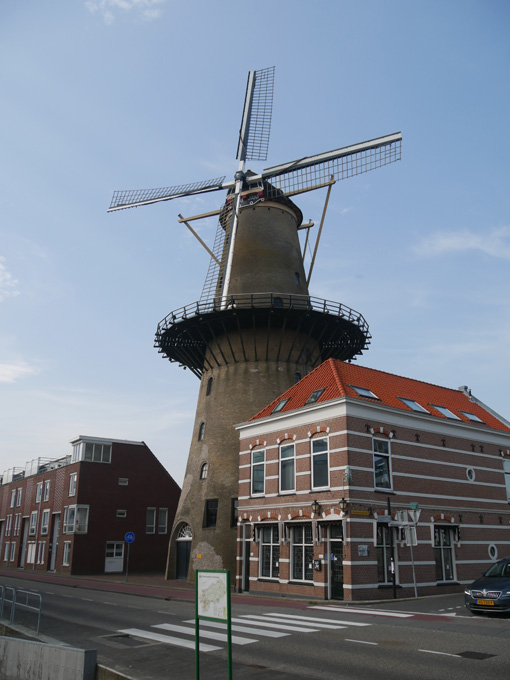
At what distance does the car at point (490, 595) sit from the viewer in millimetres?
15422

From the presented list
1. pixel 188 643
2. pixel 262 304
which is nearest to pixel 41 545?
pixel 262 304

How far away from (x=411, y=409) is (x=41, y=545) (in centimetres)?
3798

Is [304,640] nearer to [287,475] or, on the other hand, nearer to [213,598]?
[213,598]

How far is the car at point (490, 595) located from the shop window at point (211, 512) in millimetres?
15895

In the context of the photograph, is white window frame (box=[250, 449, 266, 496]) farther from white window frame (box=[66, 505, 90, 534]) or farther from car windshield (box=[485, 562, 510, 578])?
white window frame (box=[66, 505, 90, 534])

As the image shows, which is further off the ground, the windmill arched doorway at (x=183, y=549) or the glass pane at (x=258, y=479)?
the glass pane at (x=258, y=479)

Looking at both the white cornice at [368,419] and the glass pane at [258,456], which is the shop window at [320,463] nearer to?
the white cornice at [368,419]

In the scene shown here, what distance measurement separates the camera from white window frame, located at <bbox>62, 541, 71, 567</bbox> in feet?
139

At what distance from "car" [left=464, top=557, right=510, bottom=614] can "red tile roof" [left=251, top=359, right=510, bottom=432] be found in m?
8.23

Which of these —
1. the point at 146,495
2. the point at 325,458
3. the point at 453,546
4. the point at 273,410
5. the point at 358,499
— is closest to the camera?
the point at 358,499

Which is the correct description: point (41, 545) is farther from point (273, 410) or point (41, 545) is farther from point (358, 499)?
point (358, 499)

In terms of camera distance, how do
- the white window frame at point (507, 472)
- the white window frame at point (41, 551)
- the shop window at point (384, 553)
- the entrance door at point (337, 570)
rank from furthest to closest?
the white window frame at point (41, 551), the white window frame at point (507, 472), the shop window at point (384, 553), the entrance door at point (337, 570)

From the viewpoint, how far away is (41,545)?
1957 inches

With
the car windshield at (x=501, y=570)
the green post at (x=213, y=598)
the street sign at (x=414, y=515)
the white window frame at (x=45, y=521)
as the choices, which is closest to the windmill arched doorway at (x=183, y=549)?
the street sign at (x=414, y=515)
